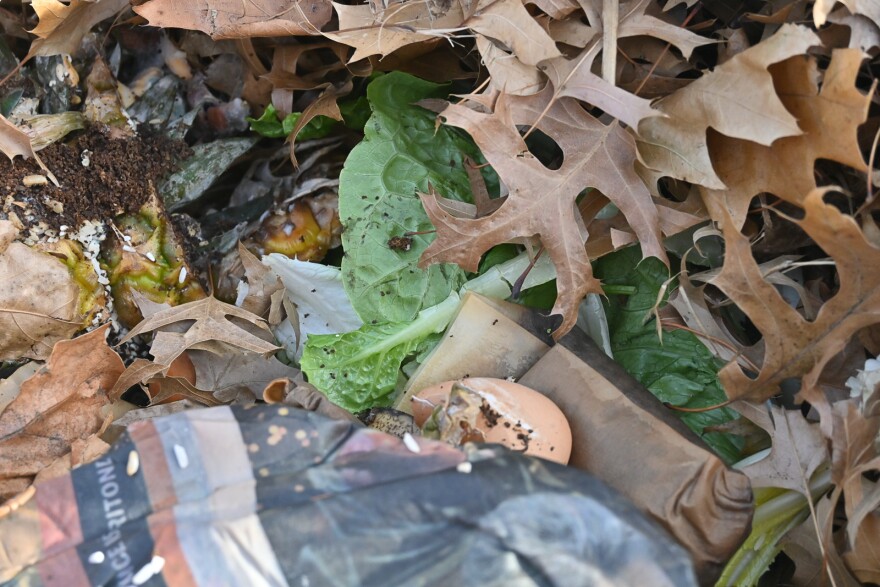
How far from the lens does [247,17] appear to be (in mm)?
1658

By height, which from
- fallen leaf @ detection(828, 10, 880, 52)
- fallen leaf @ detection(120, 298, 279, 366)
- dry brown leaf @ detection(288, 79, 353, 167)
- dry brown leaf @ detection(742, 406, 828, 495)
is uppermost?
fallen leaf @ detection(828, 10, 880, 52)

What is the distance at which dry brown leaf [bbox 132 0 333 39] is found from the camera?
5.30ft

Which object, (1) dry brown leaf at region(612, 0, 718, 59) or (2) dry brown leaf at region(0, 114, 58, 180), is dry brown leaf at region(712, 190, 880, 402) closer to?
(1) dry brown leaf at region(612, 0, 718, 59)

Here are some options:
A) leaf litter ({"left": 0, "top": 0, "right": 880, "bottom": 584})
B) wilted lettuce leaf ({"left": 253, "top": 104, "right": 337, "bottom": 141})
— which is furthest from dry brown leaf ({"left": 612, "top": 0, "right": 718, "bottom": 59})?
wilted lettuce leaf ({"left": 253, "top": 104, "right": 337, "bottom": 141})

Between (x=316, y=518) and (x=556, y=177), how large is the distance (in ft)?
2.66

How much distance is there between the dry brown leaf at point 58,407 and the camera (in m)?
1.46

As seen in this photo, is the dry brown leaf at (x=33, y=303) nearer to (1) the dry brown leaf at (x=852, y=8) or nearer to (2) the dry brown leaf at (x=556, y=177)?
(2) the dry brown leaf at (x=556, y=177)

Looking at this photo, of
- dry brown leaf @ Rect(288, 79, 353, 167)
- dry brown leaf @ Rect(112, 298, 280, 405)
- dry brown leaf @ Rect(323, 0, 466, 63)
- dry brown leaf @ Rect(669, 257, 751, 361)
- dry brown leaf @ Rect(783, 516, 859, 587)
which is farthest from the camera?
dry brown leaf @ Rect(288, 79, 353, 167)

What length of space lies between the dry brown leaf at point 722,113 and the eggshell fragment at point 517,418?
1.69ft

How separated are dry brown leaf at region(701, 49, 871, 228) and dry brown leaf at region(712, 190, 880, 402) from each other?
0.13m

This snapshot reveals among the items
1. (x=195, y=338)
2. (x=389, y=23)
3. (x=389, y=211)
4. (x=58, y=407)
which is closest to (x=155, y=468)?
(x=58, y=407)

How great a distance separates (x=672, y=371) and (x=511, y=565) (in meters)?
0.75

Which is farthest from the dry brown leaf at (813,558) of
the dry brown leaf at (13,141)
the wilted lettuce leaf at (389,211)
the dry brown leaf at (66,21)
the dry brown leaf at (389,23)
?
the dry brown leaf at (66,21)

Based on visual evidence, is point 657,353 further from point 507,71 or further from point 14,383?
point 14,383
